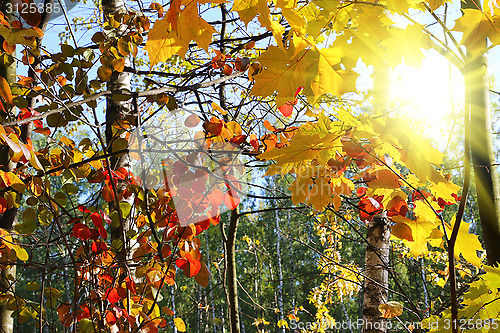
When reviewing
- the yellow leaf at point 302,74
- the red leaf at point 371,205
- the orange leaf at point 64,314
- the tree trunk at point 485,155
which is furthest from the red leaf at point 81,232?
the tree trunk at point 485,155

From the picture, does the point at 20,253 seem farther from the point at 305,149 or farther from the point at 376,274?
the point at 376,274

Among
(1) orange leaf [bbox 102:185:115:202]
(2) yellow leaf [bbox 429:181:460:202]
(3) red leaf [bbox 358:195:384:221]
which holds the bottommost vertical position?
(2) yellow leaf [bbox 429:181:460:202]

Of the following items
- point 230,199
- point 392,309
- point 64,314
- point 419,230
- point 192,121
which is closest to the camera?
point 419,230

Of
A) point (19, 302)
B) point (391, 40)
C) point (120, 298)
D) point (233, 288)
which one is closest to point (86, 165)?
point (120, 298)

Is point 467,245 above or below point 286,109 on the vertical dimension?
below

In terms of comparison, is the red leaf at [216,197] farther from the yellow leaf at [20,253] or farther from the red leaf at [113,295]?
the yellow leaf at [20,253]

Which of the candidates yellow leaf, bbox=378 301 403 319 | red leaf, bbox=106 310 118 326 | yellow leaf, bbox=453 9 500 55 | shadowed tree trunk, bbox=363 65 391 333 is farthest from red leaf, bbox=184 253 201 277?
shadowed tree trunk, bbox=363 65 391 333

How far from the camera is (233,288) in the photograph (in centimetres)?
181

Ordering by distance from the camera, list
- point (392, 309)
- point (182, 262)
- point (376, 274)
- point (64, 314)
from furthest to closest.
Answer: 1. point (376, 274)
2. point (392, 309)
3. point (64, 314)
4. point (182, 262)

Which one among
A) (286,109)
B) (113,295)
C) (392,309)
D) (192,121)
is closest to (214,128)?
(192,121)

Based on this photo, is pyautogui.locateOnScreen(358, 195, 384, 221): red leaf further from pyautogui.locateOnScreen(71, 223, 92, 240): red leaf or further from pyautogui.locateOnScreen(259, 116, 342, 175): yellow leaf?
pyautogui.locateOnScreen(71, 223, 92, 240): red leaf

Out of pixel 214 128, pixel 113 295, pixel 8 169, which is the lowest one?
pixel 113 295

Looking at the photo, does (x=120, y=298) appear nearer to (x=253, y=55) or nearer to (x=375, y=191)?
(x=375, y=191)

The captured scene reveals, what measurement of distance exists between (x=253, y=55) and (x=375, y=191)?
126 inches
